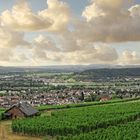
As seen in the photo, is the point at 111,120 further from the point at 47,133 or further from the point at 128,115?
the point at 47,133

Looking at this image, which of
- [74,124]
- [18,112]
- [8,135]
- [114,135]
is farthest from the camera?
[18,112]

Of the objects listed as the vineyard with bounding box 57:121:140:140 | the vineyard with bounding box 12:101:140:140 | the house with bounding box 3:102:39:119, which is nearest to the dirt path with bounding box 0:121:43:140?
the vineyard with bounding box 12:101:140:140

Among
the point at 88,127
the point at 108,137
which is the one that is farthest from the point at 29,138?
the point at 108,137

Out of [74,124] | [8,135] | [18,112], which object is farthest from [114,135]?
[18,112]

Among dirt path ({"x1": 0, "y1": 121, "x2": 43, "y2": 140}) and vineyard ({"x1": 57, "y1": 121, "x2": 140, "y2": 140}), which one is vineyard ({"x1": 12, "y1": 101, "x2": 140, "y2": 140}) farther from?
dirt path ({"x1": 0, "y1": 121, "x2": 43, "y2": 140})

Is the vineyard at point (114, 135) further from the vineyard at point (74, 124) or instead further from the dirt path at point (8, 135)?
the dirt path at point (8, 135)

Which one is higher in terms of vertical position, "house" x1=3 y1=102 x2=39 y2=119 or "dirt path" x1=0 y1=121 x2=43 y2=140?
"house" x1=3 y1=102 x2=39 y2=119

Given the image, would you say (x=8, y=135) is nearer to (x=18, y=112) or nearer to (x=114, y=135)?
(x=114, y=135)

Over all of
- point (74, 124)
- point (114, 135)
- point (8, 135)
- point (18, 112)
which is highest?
point (18, 112)

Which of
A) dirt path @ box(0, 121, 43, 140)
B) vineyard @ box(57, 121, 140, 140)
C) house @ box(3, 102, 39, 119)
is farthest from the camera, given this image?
house @ box(3, 102, 39, 119)

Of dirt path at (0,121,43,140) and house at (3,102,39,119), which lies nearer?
dirt path at (0,121,43,140)

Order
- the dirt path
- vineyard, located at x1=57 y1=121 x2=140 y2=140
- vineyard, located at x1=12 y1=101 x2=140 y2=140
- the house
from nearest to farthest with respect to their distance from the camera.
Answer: vineyard, located at x1=57 y1=121 x2=140 y2=140, the dirt path, vineyard, located at x1=12 y1=101 x2=140 y2=140, the house
